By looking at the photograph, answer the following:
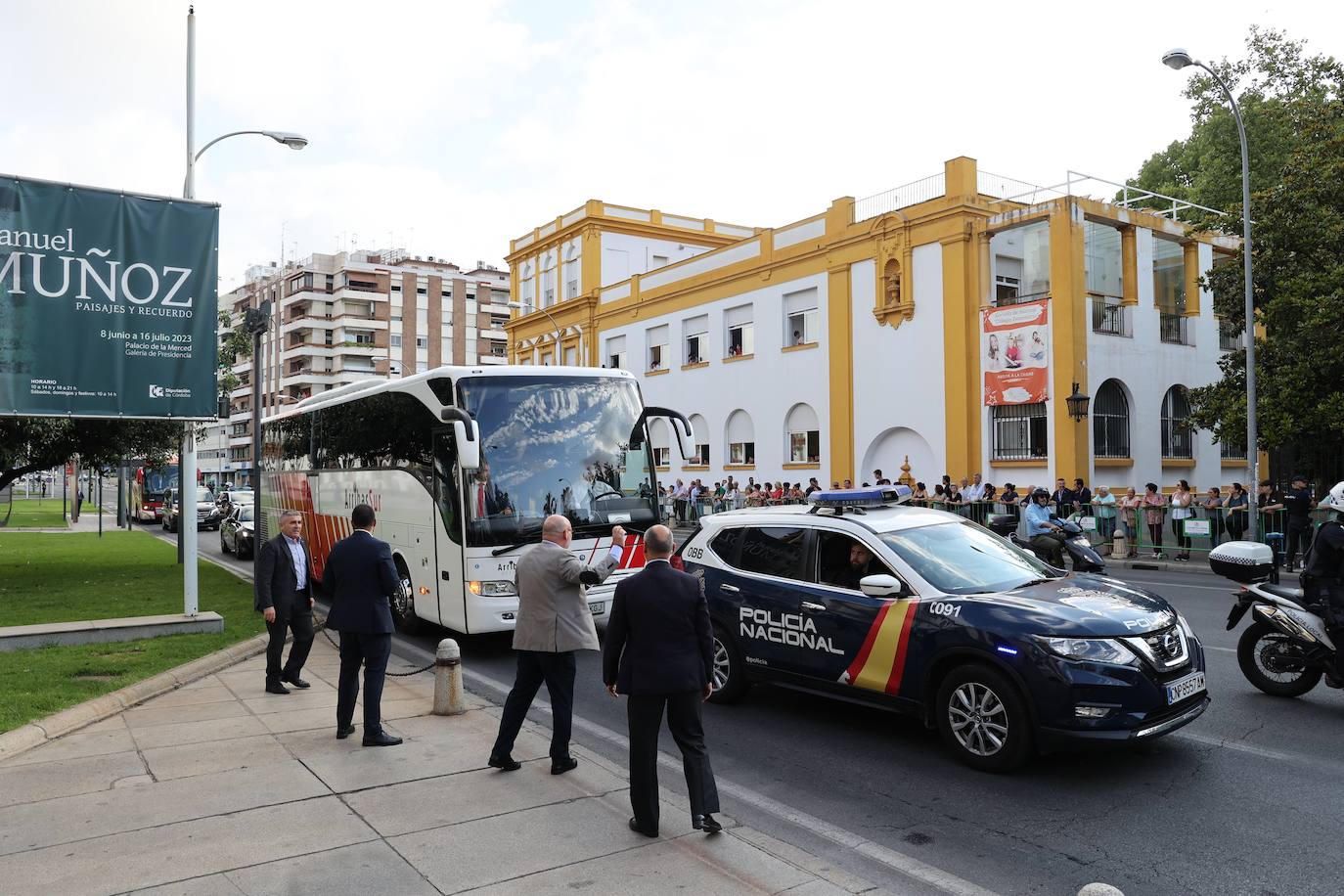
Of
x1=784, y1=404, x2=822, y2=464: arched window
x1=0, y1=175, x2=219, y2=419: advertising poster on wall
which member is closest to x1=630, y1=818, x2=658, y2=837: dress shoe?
x1=0, y1=175, x2=219, y2=419: advertising poster on wall

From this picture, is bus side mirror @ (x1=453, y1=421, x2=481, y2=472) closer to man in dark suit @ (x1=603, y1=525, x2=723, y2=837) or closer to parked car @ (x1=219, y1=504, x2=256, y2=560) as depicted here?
man in dark suit @ (x1=603, y1=525, x2=723, y2=837)

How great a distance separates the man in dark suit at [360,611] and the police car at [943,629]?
260 centimetres

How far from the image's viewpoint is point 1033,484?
25.5m

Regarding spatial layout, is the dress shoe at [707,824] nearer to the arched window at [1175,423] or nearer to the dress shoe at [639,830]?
the dress shoe at [639,830]

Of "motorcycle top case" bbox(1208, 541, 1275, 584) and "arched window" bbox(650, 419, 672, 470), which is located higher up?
"arched window" bbox(650, 419, 672, 470)

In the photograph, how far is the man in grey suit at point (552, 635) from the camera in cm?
614

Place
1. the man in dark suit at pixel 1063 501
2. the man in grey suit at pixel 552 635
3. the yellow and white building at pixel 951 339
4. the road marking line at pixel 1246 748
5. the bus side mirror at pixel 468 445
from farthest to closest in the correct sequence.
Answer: the yellow and white building at pixel 951 339 → the man in dark suit at pixel 1063 501 → the bus side mirror at pixel 468 445 → the road marking line at pixel 1246 748 → the man in grey suit at pixel 552 635

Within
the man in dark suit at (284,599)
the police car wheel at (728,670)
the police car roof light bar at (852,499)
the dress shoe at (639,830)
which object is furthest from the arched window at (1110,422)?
the dress shoe at (639,830)

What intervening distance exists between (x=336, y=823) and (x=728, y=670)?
3.51 m

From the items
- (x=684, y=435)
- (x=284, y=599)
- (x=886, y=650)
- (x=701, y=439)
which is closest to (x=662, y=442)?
(x=701, y=439)

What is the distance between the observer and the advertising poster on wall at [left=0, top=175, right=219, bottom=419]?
10766mm

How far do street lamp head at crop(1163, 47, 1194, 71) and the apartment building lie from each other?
73.2 m

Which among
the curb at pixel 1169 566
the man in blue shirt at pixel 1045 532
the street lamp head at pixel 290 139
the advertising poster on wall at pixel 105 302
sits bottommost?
the curb at pixel 1169 566

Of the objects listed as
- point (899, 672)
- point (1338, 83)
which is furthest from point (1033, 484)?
point (899, 672)
